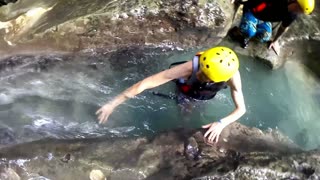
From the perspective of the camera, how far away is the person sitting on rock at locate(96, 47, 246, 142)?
17.9 feet

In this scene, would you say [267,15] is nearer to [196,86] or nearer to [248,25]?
[248,25]

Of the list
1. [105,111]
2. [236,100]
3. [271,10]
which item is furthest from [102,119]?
[271,10]

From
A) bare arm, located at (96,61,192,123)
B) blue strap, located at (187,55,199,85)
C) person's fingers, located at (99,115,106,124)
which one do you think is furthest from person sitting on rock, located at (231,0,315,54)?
person's fingers, located at (99,115,106,124)

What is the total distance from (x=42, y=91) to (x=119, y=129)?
1.31m

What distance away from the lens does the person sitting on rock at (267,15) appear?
725cm

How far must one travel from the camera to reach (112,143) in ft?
18.3

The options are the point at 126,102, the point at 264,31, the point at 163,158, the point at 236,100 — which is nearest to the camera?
the point at 163,158

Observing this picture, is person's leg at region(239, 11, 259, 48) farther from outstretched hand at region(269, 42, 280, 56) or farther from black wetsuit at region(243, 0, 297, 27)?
outstretched hand at region(269, 42, 280, 56)

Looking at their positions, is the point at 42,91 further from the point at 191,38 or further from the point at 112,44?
the point at 191,38

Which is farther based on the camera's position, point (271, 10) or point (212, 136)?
point (271, 10)

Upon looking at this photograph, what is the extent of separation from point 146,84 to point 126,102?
1.31 meters

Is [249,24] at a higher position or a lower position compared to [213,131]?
higher

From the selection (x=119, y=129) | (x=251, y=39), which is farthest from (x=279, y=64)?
(x=119, y=129)

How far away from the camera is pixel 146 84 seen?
548 cm
